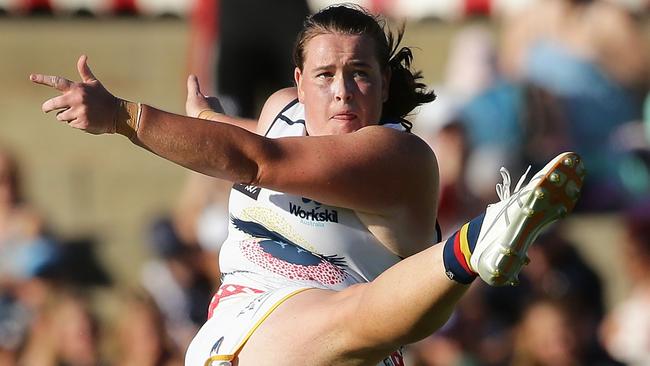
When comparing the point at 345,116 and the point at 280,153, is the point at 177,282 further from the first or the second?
the point at 280,153

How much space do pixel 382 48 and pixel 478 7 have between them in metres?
6.60

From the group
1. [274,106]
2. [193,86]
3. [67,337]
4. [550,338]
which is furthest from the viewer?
[67,337]

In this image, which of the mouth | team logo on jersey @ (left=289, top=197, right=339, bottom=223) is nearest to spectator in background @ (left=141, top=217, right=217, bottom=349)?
team logo on jersey @ (left=289, top=197, right=339, bottom=223)

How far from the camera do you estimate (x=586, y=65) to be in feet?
31.6

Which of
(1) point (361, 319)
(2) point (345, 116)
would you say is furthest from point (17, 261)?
(1) point (361, 319)

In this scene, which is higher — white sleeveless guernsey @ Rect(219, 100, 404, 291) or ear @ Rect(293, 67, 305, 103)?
ear @ Rect(293, 67, 305, 103)

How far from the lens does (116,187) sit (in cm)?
1020

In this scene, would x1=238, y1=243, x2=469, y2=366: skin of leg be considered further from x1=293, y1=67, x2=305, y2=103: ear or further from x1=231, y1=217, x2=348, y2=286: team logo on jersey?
x1=293, y1=67, x2=305, y2=103: ear

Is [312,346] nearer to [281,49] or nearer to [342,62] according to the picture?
[342,62]

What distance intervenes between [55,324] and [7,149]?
1.40m

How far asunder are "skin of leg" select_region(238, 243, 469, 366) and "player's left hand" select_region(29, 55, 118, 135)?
0.85 metres

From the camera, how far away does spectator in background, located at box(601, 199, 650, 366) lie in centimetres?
831

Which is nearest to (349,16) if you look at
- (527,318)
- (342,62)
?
(342,62)

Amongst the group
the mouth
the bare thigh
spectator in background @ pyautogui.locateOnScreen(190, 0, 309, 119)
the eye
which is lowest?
spectator in background @ pyautogui.locateOnScreen(190, 0, 309, 119)
